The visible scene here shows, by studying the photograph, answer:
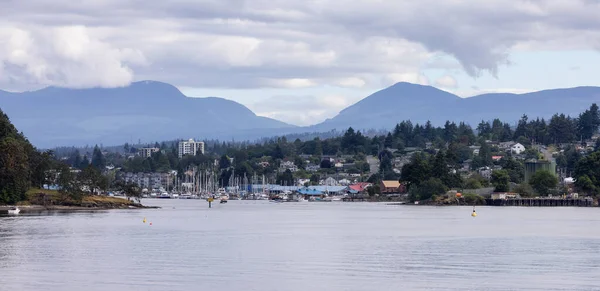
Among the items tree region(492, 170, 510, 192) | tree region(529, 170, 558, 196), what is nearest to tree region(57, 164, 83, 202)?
tree region(492, 170, 510, 192)

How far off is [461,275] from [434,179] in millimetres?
122807

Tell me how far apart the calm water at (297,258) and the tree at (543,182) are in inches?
3449

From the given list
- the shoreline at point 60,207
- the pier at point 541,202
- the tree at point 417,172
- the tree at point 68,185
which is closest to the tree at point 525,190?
the pier at point 541,202

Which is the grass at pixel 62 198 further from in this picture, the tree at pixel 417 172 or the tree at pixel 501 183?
the tree at pixel 501 183

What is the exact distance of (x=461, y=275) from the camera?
145 feet

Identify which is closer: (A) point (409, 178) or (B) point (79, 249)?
(B) point (79, 249)

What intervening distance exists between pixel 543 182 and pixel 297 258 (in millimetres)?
123261

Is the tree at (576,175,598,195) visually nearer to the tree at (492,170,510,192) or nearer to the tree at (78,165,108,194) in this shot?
the tree at (492,170,510,192)

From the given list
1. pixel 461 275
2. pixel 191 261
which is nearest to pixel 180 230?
pixel 191 261

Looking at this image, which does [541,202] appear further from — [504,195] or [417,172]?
[417,172]

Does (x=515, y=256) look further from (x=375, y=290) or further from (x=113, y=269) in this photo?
(x=113, y=269)

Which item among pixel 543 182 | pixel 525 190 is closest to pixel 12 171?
pixel 525 190

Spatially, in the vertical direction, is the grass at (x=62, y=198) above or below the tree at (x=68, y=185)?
below

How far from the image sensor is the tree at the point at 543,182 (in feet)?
553
